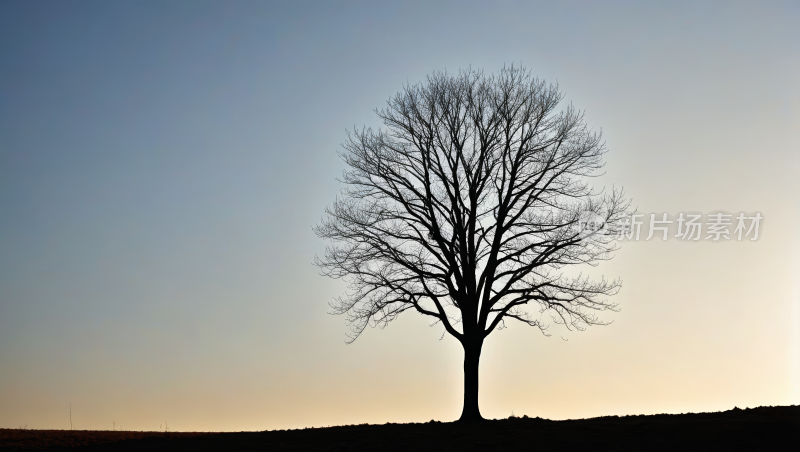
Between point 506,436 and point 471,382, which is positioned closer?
point 506,436

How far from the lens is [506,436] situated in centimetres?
1920

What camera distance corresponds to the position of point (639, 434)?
18.6m

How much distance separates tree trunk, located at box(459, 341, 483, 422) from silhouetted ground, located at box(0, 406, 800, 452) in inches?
41.3

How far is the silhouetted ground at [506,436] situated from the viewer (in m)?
17.5

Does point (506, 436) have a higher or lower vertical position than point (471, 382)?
lower

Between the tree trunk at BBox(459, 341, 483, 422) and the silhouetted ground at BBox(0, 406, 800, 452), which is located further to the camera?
the tree trunk at BBox(459, 341, 483, 422)

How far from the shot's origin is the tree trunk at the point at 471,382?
2308 cm

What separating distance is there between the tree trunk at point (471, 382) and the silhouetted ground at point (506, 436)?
105 centimetres

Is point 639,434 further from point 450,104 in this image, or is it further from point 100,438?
point 100,438

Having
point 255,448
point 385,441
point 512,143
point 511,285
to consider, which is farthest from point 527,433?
point 512,143

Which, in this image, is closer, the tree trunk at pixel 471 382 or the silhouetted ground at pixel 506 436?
the silhouetted ground at pixel 506 436

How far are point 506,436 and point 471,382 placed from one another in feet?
14.3

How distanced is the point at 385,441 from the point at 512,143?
454 inches

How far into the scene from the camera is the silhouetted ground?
1750cm
